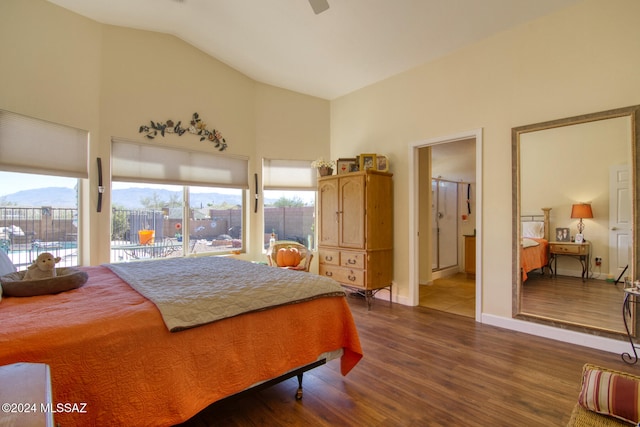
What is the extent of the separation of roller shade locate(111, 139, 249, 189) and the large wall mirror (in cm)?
352

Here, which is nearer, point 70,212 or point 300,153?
point 70,212

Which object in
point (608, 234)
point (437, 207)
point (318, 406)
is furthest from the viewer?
point (437, 207)

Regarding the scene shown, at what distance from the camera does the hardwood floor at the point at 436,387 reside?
1760mm

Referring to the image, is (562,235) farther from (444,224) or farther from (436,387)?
(444,224)

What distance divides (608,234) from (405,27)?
2.72 m

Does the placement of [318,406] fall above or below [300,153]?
below

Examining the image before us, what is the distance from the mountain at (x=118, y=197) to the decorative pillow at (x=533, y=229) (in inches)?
143

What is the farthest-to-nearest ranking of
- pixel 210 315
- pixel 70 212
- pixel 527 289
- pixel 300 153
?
pixel 300 153
pixel 70 212
pixel 527 289
pixel 210 315

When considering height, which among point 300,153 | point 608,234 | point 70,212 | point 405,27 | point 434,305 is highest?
point 405,27

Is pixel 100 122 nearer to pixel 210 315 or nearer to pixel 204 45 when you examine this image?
pixel 204 45

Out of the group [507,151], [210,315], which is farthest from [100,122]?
[507,151]

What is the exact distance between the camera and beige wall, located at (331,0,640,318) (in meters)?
2.61

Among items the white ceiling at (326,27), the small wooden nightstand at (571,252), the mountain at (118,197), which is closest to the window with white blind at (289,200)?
the mountain at (118,197)

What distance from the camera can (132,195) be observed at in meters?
3.76
